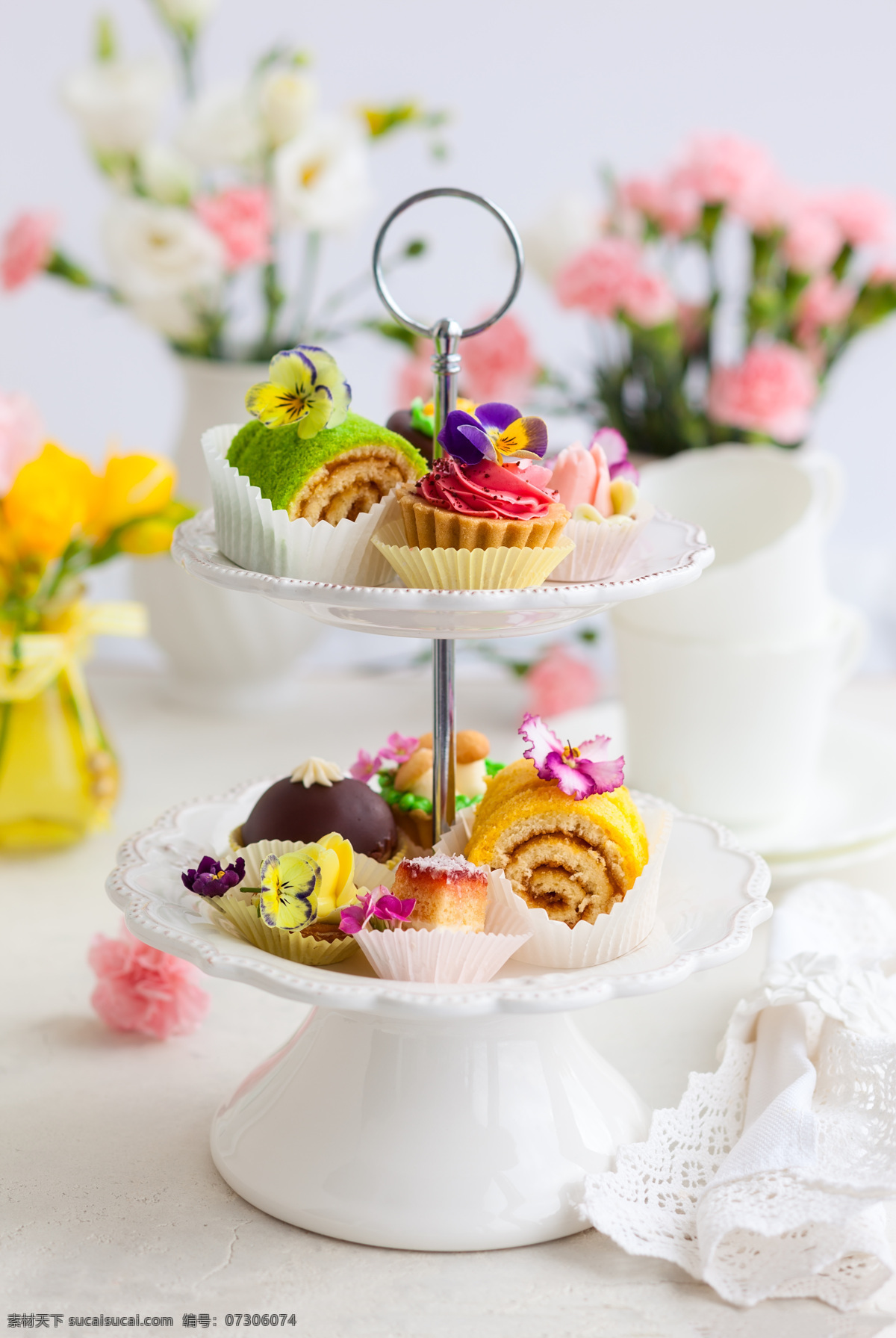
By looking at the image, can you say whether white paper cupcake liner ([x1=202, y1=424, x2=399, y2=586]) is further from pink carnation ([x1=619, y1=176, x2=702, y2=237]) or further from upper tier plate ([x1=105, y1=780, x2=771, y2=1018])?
pink carnation ([x1=619, y1=176, x2=702, y2=237])

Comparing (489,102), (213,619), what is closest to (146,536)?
(213,619)

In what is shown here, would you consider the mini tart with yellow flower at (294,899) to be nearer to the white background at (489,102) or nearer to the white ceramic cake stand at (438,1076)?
the white ceramic cake stand at (438,1076)

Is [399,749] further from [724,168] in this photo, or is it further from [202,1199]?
[724,168]

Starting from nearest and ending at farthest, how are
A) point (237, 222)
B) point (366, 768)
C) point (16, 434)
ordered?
point (366, 768)
point (16, 434)
point (237, 222)

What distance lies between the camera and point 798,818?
1.32 metres

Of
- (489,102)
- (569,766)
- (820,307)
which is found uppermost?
(489,102)

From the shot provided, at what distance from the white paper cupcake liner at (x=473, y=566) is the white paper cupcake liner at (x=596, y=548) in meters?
0.04

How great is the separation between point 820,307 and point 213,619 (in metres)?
0.77

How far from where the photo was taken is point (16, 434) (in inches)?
49.1

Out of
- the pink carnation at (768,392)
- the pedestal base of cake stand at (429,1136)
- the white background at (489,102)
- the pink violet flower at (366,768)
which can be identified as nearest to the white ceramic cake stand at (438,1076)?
the pedestal base of cake stand at (429,1136)

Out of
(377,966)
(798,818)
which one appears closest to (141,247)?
(798,818)

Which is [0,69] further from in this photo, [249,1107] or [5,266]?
[249,1107]

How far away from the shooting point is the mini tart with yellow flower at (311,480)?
2.50ft

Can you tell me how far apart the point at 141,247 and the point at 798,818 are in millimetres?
889
